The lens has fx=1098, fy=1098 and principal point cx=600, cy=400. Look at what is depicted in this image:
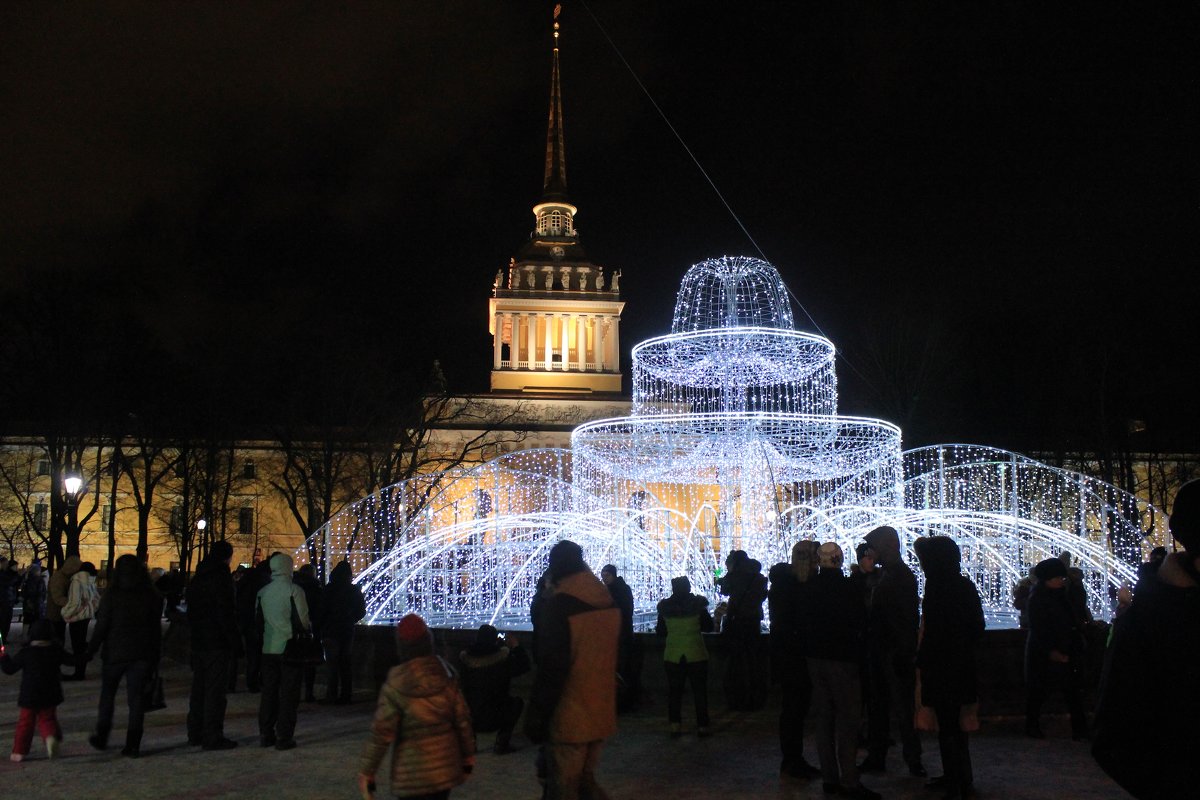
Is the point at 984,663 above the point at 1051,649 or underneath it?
underneath

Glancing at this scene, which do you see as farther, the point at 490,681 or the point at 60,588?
the point at 60,588

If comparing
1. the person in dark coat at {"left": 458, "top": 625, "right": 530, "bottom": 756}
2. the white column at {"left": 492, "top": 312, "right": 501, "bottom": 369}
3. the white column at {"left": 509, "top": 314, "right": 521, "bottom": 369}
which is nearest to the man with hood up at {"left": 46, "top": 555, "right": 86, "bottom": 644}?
the person in dark coat at {"left": 458, "top": 625, "right": 530, "bottom": 756}

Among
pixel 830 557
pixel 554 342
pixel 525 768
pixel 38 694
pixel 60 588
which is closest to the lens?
pixel 830 557

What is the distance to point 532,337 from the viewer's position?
77500 millimetres

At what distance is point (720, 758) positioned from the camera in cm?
865

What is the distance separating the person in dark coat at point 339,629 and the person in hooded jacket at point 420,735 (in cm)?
708

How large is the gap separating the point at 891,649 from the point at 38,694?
662 cm

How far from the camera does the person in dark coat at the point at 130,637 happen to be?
873 centimetres

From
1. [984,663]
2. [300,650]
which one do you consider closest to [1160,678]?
[300,650]

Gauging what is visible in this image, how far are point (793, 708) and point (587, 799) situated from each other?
2950 mm

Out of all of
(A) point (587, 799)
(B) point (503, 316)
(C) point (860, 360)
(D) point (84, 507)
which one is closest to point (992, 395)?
(C) point (860, 360)

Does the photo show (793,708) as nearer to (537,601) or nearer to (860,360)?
(537,601)

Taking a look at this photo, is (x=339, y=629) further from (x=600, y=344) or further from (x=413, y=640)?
(x=600, y=344)

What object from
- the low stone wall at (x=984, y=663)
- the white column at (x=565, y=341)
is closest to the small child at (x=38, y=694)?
the low stone wall at (x=984, y=663)
